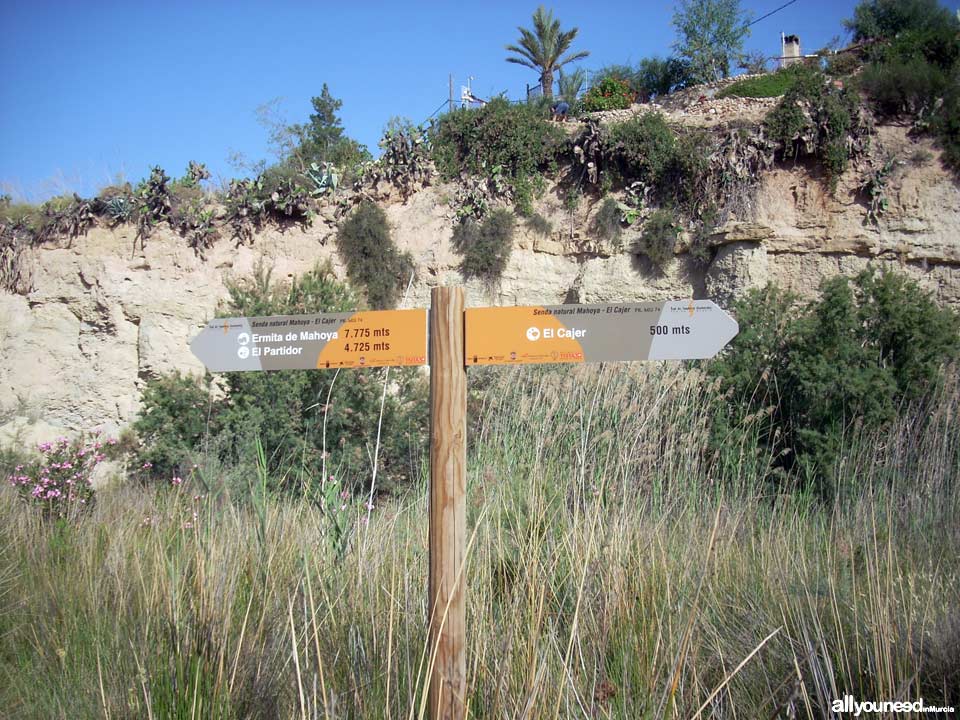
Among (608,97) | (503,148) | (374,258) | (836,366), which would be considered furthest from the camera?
(608,97)

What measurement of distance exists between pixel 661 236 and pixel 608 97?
22.1 ft

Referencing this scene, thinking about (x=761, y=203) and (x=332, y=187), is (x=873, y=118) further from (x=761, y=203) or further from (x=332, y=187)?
(x=332, y=187)

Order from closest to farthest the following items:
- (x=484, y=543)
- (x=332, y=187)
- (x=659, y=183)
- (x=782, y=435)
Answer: (x=484, y=543) < (x=782, y=435) < (x=659, y=183) < (x=332, y=187)

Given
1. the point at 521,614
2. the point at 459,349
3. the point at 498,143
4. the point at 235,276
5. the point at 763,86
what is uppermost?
the point at 763,86

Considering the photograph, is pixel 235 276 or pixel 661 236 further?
pixel 235 276

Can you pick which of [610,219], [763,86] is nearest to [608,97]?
[763,86]

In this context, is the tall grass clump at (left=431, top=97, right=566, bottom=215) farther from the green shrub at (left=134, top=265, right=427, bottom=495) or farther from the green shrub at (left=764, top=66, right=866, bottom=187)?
the green shrub at (left=134, top=265, right=427, bottom=495)

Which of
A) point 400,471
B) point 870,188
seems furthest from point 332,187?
point 870,188

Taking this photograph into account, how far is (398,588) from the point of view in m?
3.18

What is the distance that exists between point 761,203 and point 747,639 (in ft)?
29.8

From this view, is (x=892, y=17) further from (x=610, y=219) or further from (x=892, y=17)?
(x=610, y=219)

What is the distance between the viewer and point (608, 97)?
16.7 meters

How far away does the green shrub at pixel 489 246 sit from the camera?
1184cm

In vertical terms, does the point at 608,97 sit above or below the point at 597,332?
above
